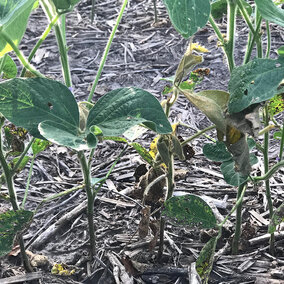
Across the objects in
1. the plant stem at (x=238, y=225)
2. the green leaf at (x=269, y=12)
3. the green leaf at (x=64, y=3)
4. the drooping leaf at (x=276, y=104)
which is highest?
the green leaf at (x=64, y=3)

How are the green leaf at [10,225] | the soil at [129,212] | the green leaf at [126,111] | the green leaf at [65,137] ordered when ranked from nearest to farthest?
the green leaf at [65,137], the green leaf at [126,111], the green leaf at [10,225], the soil at [129,212]

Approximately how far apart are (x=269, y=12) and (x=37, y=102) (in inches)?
15.9

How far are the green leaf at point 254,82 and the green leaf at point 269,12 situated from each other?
0.06 m

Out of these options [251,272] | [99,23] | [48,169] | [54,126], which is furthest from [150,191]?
[99,23]

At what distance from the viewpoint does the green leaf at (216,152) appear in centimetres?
100

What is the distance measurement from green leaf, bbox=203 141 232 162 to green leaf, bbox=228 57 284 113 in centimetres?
21

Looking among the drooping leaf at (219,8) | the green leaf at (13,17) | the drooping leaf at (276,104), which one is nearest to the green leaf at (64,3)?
the green leaf at (13,17)

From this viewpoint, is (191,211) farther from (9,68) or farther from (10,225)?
(9,68)

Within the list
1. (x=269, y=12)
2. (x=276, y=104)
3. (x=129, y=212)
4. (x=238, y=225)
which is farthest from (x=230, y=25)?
(x=129, y=212)

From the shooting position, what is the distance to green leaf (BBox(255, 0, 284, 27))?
2.46 feet

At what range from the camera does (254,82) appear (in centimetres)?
77

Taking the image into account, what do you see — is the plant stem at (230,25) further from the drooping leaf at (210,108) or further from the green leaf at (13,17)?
the green leaf at (13,17)

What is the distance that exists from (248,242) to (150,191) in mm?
301

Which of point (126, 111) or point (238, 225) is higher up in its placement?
→ point (126, 111)
